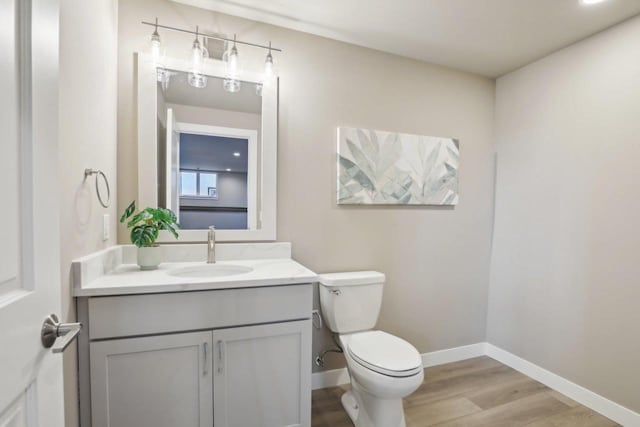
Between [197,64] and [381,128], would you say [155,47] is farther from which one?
[381,128]

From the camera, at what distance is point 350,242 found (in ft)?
7.25

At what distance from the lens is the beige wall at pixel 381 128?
1822 mm

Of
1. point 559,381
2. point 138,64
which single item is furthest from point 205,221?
point 559,381

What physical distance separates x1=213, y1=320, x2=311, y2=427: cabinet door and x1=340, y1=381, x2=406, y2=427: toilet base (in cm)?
34

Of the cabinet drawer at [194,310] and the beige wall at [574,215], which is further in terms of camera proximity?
the beige wall at [574,215]

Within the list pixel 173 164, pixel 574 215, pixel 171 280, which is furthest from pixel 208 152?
pixel 574 215

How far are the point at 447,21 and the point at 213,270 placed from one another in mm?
2051

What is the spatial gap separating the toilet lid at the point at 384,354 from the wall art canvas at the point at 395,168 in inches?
35.2

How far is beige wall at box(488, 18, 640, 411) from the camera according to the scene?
183 cm

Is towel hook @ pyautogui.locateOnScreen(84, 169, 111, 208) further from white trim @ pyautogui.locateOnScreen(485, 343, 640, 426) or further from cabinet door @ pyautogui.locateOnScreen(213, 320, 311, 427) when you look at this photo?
white trim @ pyautogui.locateOnScreen(485, 343, 640, 426)

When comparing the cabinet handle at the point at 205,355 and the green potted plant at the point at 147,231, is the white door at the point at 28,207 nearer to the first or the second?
the cabinet handle at the point at 205,355

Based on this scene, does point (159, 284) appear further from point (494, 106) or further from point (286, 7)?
point (494, 106)

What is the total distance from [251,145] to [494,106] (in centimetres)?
211

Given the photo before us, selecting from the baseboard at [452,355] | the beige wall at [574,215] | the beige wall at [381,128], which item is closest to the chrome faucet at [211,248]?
the beige wall at [381,128]
